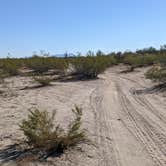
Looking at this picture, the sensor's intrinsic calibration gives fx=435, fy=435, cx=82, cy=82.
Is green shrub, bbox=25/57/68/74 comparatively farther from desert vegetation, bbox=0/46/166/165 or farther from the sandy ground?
the sandy ground

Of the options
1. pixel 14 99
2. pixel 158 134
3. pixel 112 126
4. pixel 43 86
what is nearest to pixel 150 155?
pixel 158 134

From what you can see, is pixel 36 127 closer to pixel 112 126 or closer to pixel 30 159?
pixel 30 159

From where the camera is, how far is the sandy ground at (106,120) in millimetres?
8922

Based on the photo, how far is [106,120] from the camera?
42.8ft

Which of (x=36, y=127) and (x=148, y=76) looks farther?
(x=148, y=76)

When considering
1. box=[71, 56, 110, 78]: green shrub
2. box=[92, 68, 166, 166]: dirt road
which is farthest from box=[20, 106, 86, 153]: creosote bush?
box=[71, 56, 110, 78]: green shrub

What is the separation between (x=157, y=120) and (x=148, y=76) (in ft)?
39.3

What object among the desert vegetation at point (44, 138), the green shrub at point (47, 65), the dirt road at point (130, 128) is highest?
the desert vegetation at point (44, 138)

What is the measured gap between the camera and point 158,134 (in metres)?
11.0

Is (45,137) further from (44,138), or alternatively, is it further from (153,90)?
(153,90)

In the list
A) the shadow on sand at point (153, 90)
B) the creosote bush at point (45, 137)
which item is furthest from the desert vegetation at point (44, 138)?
the shadow on sand at point (153, 90)

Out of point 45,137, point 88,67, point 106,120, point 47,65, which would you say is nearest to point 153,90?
point 106,120

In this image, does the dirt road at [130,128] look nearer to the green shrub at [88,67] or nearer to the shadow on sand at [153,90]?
the shadow on sand at [153,90]

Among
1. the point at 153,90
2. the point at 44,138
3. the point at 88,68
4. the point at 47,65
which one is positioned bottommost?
the point at 47,65
